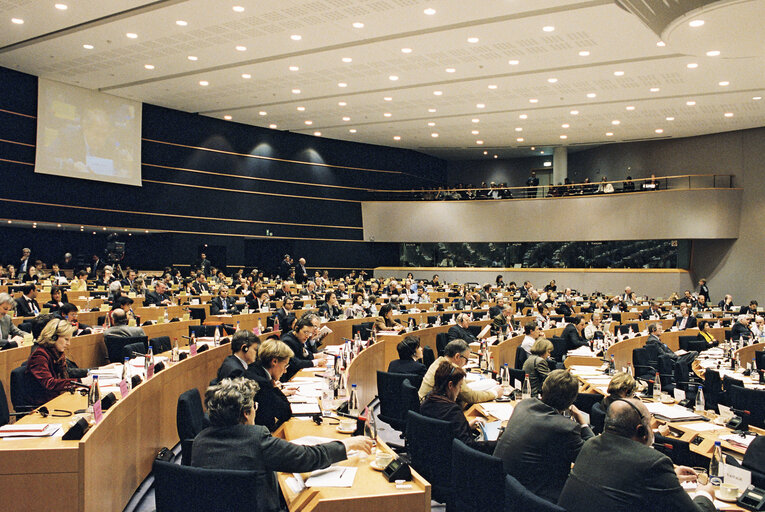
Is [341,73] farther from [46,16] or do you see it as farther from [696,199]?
[696,199]

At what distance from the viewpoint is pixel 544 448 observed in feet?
10.5

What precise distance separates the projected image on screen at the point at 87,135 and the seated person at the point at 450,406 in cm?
1485

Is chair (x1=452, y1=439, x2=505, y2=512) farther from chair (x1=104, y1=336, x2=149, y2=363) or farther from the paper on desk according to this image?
chair (x1=104, y1=336, x2=149, y2=363)

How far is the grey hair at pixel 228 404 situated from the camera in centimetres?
276

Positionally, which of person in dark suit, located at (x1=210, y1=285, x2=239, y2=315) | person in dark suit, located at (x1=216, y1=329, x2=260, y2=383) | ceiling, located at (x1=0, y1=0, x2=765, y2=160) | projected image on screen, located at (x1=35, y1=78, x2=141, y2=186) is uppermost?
ceiling, located at (x1=0, y1=0, x2=765, y2=160)

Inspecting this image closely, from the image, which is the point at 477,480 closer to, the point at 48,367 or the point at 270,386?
the point at 270,386

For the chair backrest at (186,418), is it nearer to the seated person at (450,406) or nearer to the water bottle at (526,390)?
the seated person at (450,406)

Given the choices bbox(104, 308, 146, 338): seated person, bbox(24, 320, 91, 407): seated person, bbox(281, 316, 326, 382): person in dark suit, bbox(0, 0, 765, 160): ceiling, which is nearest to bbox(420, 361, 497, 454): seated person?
bbox(281, 316, 326, 382): person in dark suit

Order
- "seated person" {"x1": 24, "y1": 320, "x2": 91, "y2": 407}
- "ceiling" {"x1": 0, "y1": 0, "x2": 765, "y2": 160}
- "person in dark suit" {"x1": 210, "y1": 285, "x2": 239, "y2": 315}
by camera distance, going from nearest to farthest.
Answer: "seated person" {"x1": 24, "y1": 320, "x2": 91, "y2": 407} → "ceiling" {"x1": 0, "y1": 0, "x2": 765, "y2": 160} → "person in dark suit" {"x1": 210, "y1": 285, "x2": 239, "y2": 315}

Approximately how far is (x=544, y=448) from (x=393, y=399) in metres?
2.52

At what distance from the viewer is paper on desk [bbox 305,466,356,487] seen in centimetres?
287

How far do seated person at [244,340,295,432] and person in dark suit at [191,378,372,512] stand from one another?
1.18 meters

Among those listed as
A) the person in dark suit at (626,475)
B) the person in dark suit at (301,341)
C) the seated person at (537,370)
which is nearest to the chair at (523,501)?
the person in dark suit at (626,475)

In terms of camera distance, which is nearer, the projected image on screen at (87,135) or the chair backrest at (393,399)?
the chair backrest at (393,399)
